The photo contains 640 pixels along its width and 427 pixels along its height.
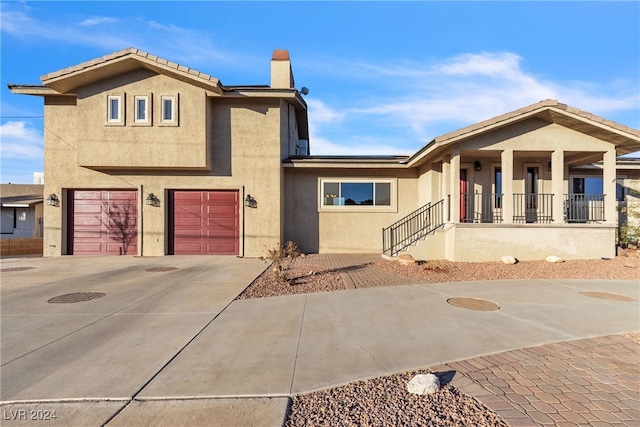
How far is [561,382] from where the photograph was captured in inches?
122

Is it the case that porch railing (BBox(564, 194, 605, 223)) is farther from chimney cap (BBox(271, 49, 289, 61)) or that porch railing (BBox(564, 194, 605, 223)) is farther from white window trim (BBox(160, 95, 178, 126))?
white window trim (BBox(160, 95, 178, 126))

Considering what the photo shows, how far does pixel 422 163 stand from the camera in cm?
1268

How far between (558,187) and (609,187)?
1729mm

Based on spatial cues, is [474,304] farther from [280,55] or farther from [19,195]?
[19,195]

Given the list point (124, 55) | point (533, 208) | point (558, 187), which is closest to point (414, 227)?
point (533, 208)

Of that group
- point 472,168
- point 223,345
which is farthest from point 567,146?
point 223,345

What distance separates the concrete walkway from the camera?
8.92 feet

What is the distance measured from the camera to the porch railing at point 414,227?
37.3ft

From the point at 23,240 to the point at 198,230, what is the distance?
9136 millimetres

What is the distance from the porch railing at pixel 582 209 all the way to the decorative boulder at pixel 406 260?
6.10m

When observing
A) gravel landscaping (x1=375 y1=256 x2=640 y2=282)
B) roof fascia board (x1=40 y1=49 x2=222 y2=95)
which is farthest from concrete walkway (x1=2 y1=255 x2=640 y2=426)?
roof fascia board (x1=40 y1=49 x2=222 y2=95)

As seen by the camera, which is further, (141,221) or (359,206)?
(359,206)

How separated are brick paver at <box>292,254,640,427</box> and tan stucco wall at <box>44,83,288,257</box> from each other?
31.1 ft

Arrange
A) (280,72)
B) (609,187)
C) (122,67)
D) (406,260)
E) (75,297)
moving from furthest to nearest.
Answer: (280,72) → (122,67) → (609,187) → (406,260) → (75,297)
